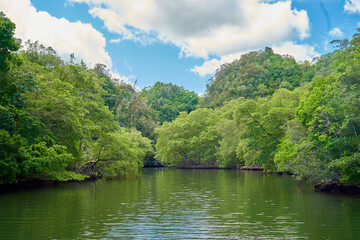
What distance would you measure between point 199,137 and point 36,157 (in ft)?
157

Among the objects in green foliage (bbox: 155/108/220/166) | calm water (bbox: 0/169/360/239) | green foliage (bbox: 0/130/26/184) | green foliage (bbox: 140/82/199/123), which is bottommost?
calm water (bbox: 0/169/360/239)

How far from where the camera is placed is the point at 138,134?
223ft

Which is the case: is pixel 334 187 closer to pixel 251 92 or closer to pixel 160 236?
pixel 160 236

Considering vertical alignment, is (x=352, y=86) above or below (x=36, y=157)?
above

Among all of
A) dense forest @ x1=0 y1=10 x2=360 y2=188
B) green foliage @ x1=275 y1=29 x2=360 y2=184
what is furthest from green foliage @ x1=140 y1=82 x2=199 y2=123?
green foliage @ x1=275 y1=29 x2=360 y2=184

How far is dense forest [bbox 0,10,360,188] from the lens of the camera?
21016 mm

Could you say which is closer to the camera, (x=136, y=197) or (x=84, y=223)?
(x=84, y=223)

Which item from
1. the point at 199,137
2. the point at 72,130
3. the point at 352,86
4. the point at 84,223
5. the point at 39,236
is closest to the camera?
the point at 39,236

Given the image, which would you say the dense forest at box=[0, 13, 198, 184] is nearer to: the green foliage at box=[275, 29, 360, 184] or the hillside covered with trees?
the hillside covered with trees

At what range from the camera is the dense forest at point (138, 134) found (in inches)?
827

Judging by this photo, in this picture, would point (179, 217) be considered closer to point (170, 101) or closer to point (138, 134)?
point (138, 134)

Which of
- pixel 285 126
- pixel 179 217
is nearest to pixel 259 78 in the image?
pixel 285 126

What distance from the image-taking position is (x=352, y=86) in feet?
67.1

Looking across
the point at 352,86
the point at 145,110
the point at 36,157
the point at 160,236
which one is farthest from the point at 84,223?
the point at 145,110
